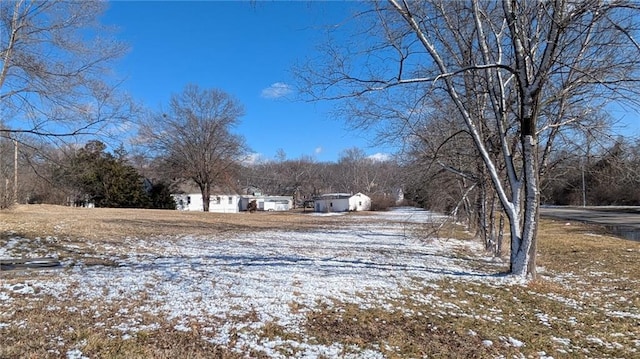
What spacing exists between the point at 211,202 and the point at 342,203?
1845 cm

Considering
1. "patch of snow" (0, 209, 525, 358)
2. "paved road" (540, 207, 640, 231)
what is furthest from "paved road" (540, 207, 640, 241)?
"patch of snow" (0, 209, 525, 358)

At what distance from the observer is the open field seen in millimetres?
3699

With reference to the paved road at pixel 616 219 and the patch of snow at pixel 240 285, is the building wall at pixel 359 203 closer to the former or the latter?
the paved road at pixel 616 219

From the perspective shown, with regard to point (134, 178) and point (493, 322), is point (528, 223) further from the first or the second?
point (134, 178)

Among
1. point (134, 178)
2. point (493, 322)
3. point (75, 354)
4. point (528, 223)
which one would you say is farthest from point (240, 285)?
point (134, 178)

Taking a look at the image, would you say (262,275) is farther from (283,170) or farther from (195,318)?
(283,170)

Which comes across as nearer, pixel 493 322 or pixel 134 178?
pixel 493 322

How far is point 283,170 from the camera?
8944 centimetres

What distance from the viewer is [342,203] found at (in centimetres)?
5659

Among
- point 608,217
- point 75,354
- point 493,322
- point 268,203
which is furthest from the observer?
point 268,203

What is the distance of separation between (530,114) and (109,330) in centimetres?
702

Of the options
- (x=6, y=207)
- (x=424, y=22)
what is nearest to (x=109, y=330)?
(x=424, y=22)

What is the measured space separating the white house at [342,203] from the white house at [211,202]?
41.8 feet

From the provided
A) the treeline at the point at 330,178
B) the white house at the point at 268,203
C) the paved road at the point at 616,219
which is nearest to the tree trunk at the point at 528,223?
the treeline at the point at 330,178
